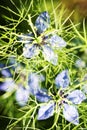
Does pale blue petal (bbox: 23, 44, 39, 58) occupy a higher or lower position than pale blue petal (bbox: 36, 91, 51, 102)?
higher

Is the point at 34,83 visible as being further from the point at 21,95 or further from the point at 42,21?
the point at 42,21

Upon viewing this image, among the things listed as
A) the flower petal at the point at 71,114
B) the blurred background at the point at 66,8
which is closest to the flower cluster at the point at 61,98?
the flower petal at the point at 71,114

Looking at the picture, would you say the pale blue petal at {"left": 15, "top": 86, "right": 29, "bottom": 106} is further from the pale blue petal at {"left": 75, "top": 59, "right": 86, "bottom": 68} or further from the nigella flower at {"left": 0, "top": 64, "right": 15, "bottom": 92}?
the pale blue petal at {"left": 75, "top": 59, "right": 86, "bottom": 68}

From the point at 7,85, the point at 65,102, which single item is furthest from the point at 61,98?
the point at 7,85

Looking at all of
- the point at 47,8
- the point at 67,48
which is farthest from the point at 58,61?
the point at 47,8

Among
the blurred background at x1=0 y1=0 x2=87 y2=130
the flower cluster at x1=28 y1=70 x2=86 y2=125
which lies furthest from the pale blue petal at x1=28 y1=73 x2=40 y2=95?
the blurred background at x1=0 y1=0 x2=87 y2=130

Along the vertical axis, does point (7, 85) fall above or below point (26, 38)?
below

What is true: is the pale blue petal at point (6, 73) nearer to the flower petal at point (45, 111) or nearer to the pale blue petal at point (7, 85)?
the pale blue petal at point (7, 85)
